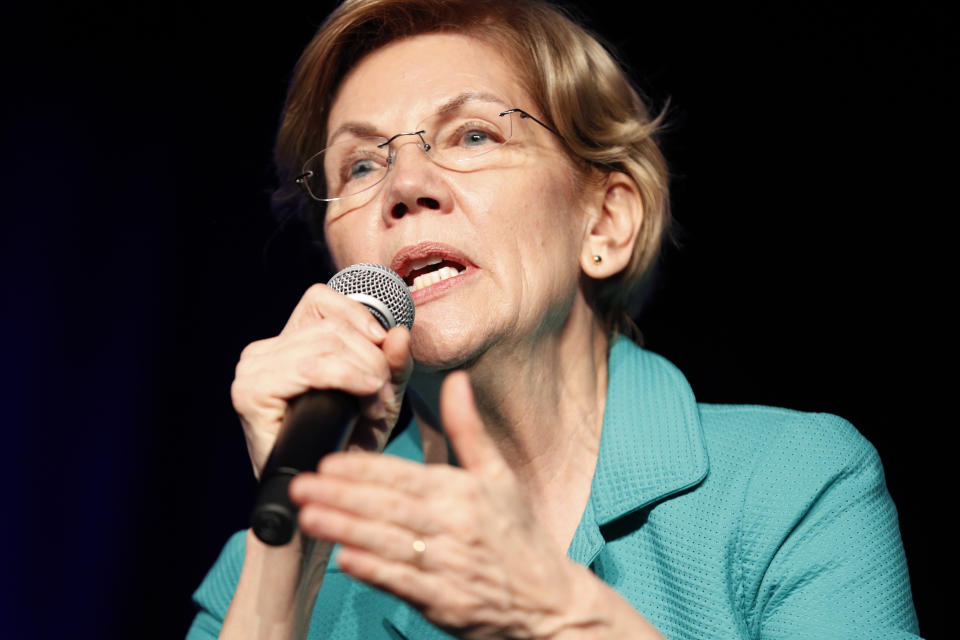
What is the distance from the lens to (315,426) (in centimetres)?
90

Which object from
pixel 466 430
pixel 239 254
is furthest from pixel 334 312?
pixel 239 254

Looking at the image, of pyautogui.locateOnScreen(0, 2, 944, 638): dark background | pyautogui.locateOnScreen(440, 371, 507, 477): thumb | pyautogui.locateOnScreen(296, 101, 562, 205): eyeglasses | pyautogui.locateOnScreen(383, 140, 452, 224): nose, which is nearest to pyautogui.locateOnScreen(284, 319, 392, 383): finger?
pyautogui.locateOnScreen(440, 371, 507, 477): thumb

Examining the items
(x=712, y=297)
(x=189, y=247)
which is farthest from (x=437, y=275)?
(x=189, y=247)

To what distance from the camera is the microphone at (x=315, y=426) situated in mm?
750

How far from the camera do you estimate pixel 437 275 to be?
1501mm

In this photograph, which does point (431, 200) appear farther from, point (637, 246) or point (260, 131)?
point (260, 131)

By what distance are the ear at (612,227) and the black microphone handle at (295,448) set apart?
0.88 meters

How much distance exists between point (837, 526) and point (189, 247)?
201 centimetres

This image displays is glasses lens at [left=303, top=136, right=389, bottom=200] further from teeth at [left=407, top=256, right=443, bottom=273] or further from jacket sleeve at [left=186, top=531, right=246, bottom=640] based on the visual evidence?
jacket sleeve at [left=186, top=531, right=246, bottom=640]

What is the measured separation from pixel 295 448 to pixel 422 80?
1.05m

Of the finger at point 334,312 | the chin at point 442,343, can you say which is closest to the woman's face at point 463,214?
the chin at point 442,343

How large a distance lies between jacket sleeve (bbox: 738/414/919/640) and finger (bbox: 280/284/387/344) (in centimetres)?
80

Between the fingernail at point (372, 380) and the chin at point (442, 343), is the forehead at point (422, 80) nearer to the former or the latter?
the chin at point (442, 343)

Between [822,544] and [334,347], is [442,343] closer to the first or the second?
[334,347]
